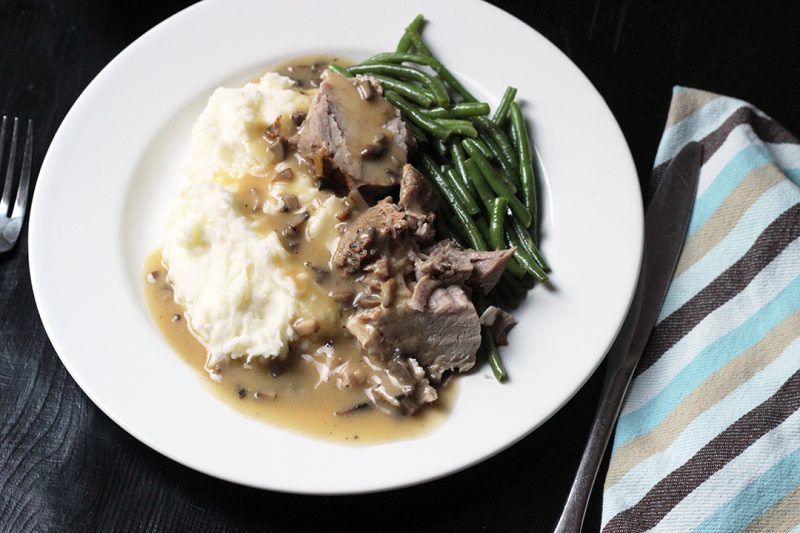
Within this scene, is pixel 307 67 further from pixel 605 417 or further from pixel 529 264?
pixel 605 417

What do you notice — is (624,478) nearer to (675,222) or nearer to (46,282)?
(675,222)

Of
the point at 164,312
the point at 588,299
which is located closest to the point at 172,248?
the point at 164,312

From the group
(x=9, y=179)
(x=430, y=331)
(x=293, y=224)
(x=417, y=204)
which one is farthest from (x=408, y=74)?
(x=9, y=179)

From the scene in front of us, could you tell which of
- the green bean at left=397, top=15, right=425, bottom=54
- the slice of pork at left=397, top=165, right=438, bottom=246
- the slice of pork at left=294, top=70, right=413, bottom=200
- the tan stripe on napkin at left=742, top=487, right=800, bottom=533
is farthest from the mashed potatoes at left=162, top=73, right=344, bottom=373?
the tan stripe on napkin at left=742, top=487, right=800, bottom=533

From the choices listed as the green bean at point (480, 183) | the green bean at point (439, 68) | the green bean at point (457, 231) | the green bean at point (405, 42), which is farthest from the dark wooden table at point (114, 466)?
the green bean at point (405, 42)

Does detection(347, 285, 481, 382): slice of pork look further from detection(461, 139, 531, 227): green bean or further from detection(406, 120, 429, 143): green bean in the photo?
detection(406, 120, 429, 143): green bean

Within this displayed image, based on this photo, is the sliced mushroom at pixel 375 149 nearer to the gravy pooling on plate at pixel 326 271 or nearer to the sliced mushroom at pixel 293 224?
the gravy pooling on plate at pixel 326 271

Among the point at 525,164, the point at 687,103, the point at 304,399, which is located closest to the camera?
the point at 304,399
